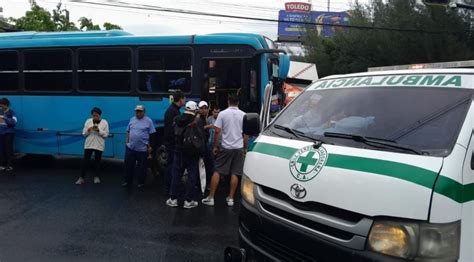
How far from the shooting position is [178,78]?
32.2ft

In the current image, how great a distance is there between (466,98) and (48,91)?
961cm

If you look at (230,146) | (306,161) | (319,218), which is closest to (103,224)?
(230,146)

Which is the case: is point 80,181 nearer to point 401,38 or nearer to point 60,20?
point 60,20

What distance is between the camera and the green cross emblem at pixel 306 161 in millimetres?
3271

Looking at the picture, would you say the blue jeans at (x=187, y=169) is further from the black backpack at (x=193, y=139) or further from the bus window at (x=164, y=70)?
the bus window at (x=164, y=70)

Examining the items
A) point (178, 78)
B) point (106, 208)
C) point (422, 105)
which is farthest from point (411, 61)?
point (422, 105)

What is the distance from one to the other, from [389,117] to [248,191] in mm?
1240

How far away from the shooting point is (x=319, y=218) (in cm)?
306

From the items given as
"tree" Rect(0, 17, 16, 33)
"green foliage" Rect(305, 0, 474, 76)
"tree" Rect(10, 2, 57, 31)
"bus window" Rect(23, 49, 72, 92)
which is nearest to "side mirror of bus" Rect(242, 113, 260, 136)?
"bus window" Rect(23, 49, 72, 92)

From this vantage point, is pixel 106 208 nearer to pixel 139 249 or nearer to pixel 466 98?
pixel 139 249

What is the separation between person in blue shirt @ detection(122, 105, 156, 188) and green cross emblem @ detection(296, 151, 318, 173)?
→ 593cm

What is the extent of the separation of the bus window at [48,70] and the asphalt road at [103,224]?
2.33 metres

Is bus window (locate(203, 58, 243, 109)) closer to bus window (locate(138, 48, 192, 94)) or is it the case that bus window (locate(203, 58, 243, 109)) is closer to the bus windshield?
bus window (locate(138, 48, 192, 94))

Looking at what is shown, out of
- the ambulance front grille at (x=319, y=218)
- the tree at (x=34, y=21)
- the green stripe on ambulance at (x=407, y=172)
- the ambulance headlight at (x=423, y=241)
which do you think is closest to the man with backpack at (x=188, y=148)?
the ambulance front grille at (x=319, y=218)
